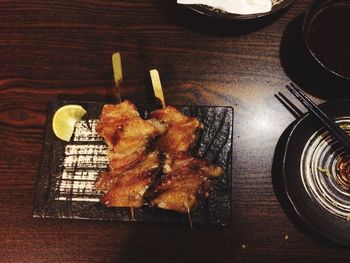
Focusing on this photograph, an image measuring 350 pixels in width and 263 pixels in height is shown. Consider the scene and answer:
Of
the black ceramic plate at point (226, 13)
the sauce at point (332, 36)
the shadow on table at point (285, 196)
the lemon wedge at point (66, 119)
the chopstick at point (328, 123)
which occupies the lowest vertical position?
the shadow on table at point (285, 196)

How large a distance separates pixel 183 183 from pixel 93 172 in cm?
60

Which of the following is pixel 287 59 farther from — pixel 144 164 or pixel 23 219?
pixel 23 219

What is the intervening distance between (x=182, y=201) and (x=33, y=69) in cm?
146

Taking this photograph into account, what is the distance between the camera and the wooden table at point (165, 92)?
233cm

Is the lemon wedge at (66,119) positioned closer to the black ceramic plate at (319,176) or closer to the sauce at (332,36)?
the black ceramic plate at (319,176)

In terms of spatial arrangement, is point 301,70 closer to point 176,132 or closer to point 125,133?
point 176,132

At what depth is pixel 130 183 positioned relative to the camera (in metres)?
2.26

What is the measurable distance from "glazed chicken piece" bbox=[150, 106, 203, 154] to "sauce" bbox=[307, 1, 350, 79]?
2.97 feet

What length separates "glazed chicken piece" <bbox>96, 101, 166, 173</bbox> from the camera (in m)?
2.28

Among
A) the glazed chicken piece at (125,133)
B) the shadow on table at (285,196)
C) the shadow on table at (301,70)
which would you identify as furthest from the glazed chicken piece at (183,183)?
the shadow on table at (301,70)

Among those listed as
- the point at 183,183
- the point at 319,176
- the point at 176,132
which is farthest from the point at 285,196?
the point at 176,132

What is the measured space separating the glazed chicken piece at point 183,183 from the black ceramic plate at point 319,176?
1.56 feet

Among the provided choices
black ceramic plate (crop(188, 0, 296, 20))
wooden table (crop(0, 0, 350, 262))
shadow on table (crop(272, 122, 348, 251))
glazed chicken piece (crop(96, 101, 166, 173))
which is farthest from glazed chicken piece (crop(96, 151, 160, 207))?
black ceramic plate (crop(188, 0, 296, 20))

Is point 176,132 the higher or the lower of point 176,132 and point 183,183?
the higher
